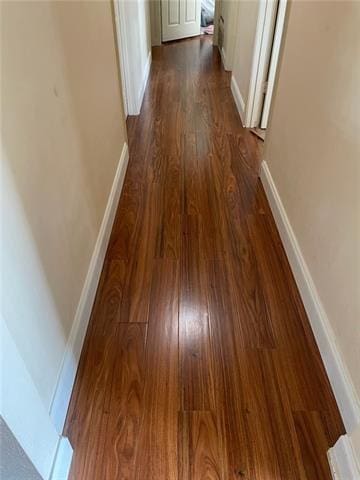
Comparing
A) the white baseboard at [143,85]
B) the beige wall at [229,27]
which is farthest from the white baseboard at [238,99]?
the white baseboard at [143,85]

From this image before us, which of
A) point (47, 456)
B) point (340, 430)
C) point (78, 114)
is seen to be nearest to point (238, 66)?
point (78, 114)

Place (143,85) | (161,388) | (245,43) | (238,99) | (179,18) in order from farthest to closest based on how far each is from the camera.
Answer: (179,18), (143,85), (238,99), (245,43), (161,388)

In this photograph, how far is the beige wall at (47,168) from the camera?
852mm

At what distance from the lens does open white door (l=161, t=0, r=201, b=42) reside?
4.97m

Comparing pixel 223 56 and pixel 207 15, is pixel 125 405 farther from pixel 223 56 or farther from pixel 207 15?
pixel 207 15

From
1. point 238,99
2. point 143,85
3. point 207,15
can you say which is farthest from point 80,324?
point 207,15

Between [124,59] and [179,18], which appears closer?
[124,59]

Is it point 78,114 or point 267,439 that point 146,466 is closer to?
point 267,439

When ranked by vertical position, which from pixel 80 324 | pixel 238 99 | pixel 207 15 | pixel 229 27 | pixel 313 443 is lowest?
pixel 313 443

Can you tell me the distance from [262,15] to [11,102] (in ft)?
7.41

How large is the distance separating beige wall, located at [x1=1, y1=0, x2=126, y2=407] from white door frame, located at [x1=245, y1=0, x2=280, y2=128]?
4.46 feet

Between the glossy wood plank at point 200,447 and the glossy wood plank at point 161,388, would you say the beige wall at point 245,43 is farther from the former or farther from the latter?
the glossy wood plank at point 200,447

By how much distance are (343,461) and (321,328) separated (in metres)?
0.46

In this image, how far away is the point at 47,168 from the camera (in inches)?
42.7
